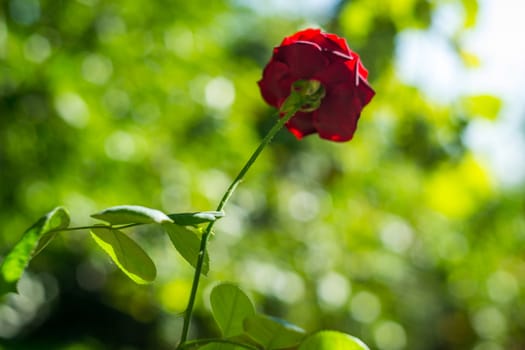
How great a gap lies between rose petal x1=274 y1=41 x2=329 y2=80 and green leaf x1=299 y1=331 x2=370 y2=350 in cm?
18

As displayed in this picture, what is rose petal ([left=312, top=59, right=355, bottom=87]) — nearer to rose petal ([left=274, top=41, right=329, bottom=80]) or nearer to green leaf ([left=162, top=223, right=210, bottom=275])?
rose petal ([left=274, top=41, right=329, bottom=80])

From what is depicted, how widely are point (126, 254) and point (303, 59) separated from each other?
0.55 ft

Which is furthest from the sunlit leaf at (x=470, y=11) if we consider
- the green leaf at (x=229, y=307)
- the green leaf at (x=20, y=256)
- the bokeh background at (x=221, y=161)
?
the green leaf at (x=20, y=256)

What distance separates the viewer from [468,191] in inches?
70.8

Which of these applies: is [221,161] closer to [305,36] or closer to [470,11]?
[470,11]

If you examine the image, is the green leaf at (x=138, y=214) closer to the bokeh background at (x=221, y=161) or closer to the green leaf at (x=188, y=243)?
the green leaf at (x=188, y=243)

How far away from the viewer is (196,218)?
400 mm

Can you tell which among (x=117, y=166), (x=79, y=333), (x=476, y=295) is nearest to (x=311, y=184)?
(x=117, y=166)

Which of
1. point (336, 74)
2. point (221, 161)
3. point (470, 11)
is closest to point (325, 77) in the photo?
point (336, 74)

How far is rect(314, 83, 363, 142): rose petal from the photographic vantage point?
0.53 metres

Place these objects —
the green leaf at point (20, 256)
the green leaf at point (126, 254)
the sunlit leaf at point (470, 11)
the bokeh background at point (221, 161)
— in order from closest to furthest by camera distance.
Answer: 1. the green leaf at point (20, 256)
2. the green leaf at point (126, 254)
3. the sunlit leaf at point (470, 11)
4. the bokeh background at point (221, 161)

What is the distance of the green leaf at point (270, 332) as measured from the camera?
47cm

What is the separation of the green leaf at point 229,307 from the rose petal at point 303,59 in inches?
5.7

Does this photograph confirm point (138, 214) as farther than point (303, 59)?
No
